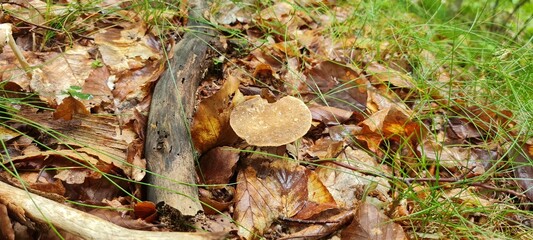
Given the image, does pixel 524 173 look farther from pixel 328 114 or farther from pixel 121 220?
pixel 121 220

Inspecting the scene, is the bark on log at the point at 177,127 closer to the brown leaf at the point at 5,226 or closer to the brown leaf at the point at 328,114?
the brown leaf at the point at 5,226

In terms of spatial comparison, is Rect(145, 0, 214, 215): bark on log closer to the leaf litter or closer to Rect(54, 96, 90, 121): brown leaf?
the leaf litter

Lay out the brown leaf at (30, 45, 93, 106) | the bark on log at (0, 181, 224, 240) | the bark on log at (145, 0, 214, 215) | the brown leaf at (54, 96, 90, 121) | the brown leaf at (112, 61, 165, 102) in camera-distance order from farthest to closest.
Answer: the brown leaf at (112, 61, 165, 102)
the brown leaf at (30, 45, 93, 106)
the brown leaf at (54, 96, 90, 121)
the bark on log at (145, 0, 214, 215)
the bark on log at (0, 181, 224, 240)

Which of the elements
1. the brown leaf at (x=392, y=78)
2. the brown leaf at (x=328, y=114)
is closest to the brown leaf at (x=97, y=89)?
the brown leaf at (x=328, y=114)

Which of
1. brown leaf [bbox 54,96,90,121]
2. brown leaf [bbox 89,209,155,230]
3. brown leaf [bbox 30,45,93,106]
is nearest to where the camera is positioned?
brown leaf [bbox 89,209,155,230]

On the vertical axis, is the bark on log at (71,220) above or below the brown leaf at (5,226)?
above

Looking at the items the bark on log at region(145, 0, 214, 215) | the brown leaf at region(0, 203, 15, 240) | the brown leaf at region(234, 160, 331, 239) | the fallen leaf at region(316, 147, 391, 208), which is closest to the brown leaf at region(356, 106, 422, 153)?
the fallen leaf at region(316, 147, 391, 208)

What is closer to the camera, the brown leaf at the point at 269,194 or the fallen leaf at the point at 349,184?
the brown leaf at the point at 269,194

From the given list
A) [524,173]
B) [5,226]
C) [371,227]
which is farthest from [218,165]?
[524,173]

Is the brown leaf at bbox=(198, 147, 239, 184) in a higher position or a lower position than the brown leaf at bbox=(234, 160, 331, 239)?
higher
